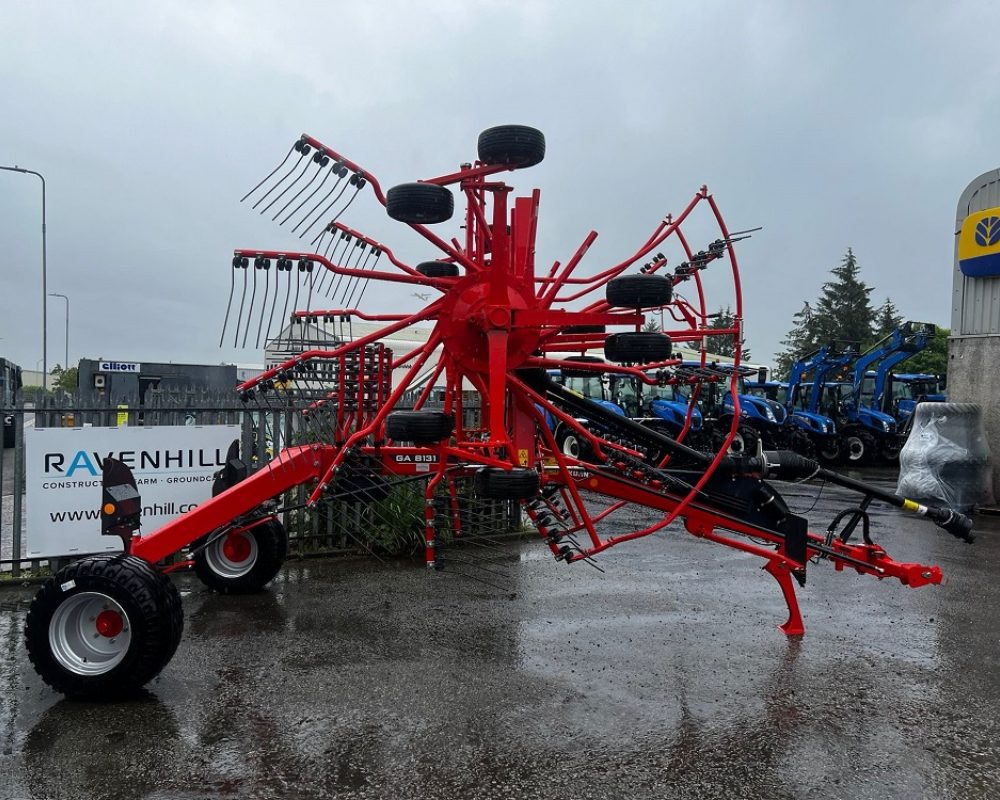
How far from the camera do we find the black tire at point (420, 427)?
5.00 m

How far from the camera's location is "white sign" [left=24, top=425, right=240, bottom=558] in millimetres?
6984

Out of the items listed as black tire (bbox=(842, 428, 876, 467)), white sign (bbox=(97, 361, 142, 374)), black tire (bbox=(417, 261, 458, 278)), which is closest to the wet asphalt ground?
black tire (bbox=(417, 261, 458, 278))

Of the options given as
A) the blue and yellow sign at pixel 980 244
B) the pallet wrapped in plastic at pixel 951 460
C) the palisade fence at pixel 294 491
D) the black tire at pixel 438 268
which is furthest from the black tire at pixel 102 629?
the blue and yellow sign at pixel 980 244

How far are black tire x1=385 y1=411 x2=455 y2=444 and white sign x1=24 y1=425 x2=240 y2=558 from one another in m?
3.40

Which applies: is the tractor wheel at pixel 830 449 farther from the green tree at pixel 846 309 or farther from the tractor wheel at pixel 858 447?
the green tree at pixel 846 309

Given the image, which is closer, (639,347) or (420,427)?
(420,427)

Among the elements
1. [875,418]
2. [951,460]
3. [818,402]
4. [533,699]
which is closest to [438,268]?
[533,699]

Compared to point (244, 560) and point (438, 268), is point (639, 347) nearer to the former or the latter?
point (438, 268)

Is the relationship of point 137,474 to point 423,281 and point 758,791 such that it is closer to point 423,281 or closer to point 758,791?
point 423,281

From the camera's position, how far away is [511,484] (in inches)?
179

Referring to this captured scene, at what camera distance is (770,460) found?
6.00 metres

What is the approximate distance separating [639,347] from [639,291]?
0.41m

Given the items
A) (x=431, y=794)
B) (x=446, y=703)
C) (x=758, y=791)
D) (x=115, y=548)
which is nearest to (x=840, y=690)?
(x=758, y=791)

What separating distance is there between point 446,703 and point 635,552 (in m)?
4.60
